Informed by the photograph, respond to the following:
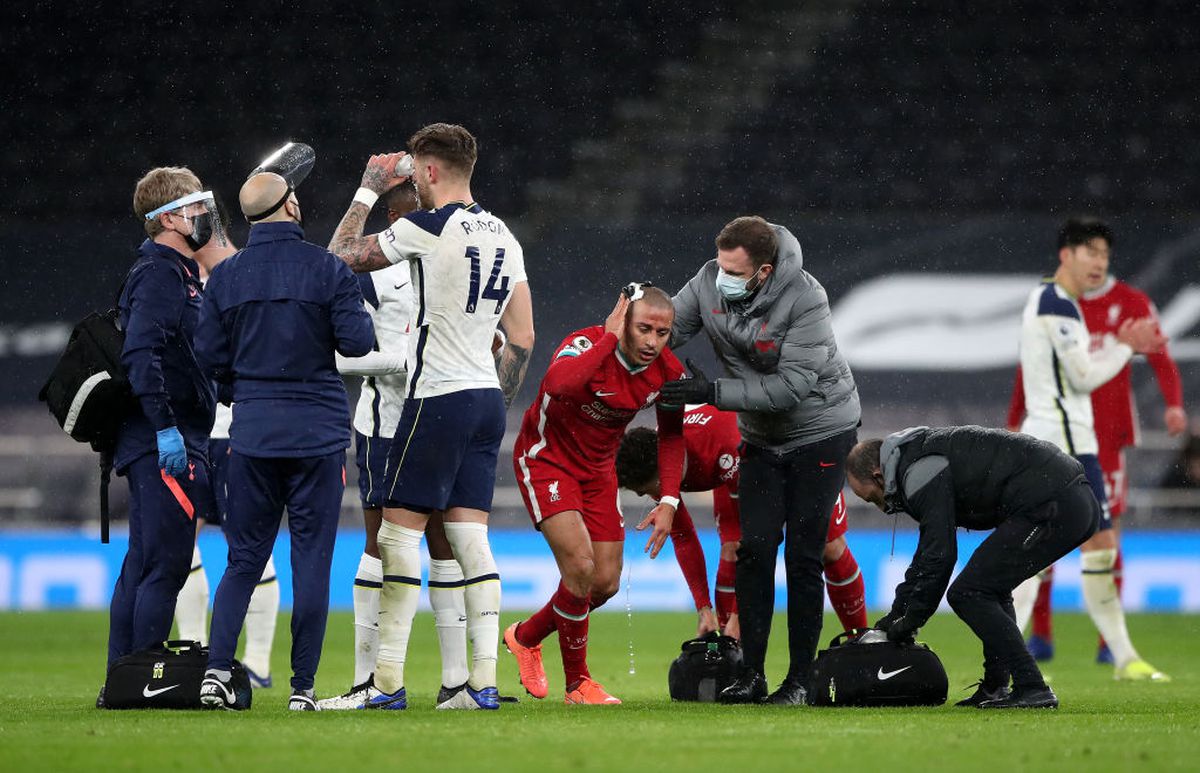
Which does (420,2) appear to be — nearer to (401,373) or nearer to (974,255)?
(974,255)

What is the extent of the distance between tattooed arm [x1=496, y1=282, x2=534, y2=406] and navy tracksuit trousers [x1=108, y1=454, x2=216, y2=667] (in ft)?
4.22

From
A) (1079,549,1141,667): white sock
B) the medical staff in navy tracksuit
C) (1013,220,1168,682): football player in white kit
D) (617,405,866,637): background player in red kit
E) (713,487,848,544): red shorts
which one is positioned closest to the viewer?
the medical staff in navy tracksuit

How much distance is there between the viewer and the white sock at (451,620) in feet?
20.7

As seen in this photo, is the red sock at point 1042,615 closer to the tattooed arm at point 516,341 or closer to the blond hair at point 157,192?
the tattooed arm at point 516,341

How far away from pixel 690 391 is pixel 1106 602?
11.9 ft

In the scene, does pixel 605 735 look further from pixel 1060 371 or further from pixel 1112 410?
pixel 1112 410

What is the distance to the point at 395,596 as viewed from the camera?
6.16 meters

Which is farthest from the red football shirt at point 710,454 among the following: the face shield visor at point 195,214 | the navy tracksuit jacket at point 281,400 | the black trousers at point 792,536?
the face shield visor at point 195,214

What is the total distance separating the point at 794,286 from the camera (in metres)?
6.65

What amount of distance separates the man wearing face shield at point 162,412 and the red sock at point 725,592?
2413 millimetres

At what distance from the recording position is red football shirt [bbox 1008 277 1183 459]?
10047mm

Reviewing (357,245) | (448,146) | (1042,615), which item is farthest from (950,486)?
(1042,615)

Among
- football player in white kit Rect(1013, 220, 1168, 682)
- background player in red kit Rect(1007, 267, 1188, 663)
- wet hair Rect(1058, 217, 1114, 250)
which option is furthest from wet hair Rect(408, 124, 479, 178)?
background player in red kit Rect(1007, 267, 1188, 663)

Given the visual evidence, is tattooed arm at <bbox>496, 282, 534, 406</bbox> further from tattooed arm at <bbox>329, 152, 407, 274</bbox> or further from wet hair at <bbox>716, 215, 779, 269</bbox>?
wet hair at <bbox>716, 215, 779, 269</bbox>
